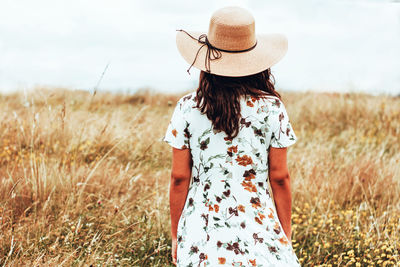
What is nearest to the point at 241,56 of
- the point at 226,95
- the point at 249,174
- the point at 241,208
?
the point at 226,95

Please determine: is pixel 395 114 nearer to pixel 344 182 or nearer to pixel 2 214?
pixel 344 182

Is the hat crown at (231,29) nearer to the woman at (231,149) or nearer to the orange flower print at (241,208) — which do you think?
the woman at (231,149)

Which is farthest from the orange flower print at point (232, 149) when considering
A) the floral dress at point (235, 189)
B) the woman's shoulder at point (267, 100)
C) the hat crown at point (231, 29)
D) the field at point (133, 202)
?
the field at point (133, 202)

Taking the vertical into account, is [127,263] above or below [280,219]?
below

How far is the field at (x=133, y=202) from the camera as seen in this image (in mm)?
2844

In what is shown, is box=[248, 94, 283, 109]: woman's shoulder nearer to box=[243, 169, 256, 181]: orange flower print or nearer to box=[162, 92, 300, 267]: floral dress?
box=[162, 92, 300, 267]: floral dress

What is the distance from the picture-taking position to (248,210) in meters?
1.88

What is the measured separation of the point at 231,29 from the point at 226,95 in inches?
11.6

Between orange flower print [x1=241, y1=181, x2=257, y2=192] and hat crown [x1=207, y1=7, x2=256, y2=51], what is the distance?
23.9 inches

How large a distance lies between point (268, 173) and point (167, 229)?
1371 mm

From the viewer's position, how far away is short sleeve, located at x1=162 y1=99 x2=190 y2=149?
1.89m

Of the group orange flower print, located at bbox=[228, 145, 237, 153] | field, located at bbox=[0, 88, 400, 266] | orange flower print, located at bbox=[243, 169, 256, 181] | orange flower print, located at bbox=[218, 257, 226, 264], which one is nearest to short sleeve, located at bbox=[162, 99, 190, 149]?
orange flower print, located at bbox=[228, 145, 237, 153]

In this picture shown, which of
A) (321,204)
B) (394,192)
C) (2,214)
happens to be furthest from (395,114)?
(2,214)

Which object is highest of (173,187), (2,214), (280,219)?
(173,187)
